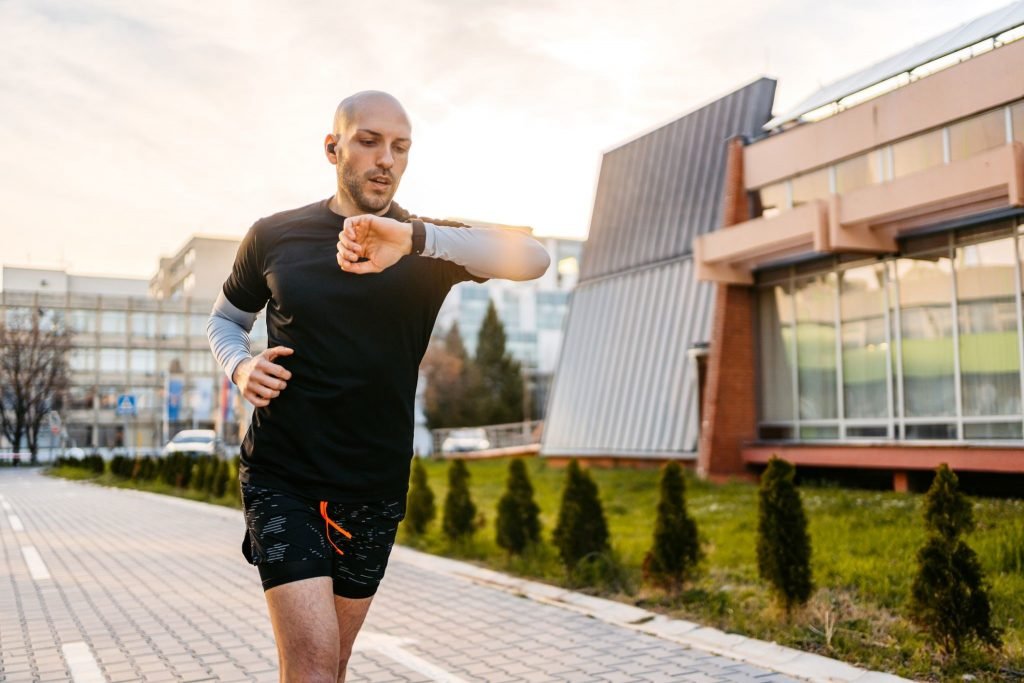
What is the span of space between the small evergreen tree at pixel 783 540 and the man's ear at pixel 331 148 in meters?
5.28

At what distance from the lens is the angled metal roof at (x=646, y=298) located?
22.8 m

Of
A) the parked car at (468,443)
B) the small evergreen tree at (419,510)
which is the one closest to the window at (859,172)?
the small evergreen tree at (419,510)

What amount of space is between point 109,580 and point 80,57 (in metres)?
5.39

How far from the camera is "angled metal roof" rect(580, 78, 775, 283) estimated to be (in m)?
22.7

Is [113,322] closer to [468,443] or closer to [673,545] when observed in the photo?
[468,443]

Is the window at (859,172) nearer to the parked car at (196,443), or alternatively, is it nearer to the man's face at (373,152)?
the man's face at (373,152)

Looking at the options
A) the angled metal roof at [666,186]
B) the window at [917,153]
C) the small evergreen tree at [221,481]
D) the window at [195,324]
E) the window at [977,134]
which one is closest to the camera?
the window at [977,134]

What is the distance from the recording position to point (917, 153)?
17.0m

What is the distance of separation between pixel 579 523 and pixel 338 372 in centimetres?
707

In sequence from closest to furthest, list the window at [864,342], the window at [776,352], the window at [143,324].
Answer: the window at [864,342]
the window at [776,352]
the window at [143,324]

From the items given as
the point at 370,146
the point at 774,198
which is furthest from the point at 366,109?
the point at 774,198

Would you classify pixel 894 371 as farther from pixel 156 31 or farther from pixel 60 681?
pixel 60 681

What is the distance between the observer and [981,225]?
16.0 m

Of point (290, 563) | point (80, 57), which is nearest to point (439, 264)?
point (290, 563)
